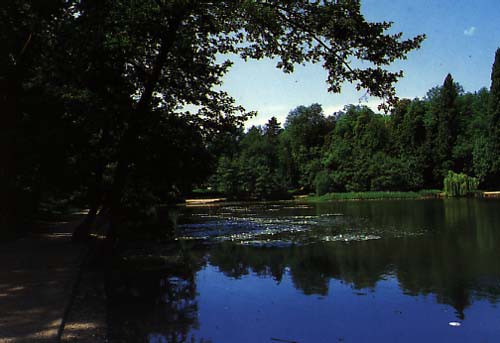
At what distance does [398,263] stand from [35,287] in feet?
29.0

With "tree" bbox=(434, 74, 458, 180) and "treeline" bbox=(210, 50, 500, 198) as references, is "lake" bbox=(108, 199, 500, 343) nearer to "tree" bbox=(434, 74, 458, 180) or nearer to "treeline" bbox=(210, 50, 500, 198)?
"treeline" bbox=(210, 50, 500, 198)

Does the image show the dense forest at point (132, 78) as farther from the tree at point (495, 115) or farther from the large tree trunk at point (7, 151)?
the tree at point (495, 115)

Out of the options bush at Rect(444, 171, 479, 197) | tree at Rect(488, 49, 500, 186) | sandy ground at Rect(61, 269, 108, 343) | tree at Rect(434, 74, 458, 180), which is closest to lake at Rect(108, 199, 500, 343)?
sandy ground at Rect(61, 269, 108, 343)

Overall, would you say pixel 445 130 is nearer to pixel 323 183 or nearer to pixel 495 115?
pixel 495 115

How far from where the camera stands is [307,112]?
269 feet

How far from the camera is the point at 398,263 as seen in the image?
13.0 meters

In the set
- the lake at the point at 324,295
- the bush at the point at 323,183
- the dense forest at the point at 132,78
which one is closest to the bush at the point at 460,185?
the bush at the point at 323,183

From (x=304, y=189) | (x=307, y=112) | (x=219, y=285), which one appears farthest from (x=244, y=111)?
(x=307, y=112)

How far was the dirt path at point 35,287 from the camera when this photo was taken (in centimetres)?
617

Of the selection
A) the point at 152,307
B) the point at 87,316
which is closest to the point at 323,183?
the point at 152,307

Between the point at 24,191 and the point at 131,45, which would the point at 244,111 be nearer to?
the point at 131,45

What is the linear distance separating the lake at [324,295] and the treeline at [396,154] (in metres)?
42.9

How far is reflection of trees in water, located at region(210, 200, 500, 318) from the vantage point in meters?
10.2

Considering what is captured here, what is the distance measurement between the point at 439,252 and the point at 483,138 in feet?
157
